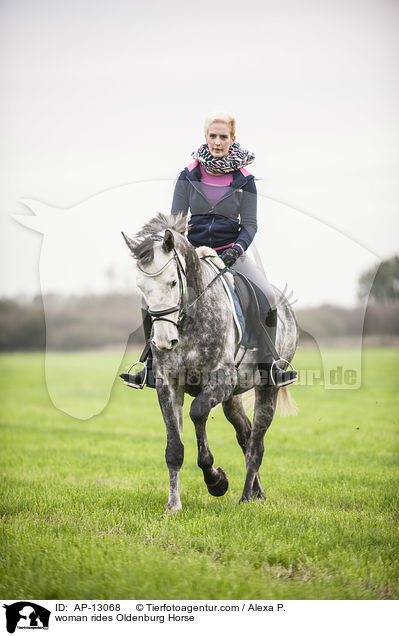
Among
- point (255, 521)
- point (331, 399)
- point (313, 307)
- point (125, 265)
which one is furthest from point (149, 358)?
point (331, 399)

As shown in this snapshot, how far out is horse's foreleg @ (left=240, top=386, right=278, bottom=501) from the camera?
651cm

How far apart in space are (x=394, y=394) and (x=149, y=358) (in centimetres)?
1421

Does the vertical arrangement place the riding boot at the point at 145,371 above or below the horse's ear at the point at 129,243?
below

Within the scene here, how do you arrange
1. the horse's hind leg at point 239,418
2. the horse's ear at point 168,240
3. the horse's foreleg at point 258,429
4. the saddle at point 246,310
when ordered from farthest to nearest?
the horse's hind leg at point 239,418, the horse's foreleg at point 258,429, the saddle at point 246,310, the horse's ear at point 168,240

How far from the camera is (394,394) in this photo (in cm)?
1828

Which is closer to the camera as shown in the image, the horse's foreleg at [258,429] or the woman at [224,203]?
the woman at [224,203]

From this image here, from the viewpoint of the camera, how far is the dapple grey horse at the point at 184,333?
16.0ft

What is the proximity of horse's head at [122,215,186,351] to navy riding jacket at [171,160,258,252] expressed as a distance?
1135 millimetres

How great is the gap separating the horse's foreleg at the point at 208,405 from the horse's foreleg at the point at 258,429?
2.53 ft

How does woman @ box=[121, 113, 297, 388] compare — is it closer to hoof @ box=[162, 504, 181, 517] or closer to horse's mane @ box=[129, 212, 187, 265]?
horse's mane @ box=[129, 212, 187, 265]

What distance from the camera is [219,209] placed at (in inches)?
237

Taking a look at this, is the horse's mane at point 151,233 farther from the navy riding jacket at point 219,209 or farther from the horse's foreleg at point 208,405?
the horse's foreleg at point 208,405
